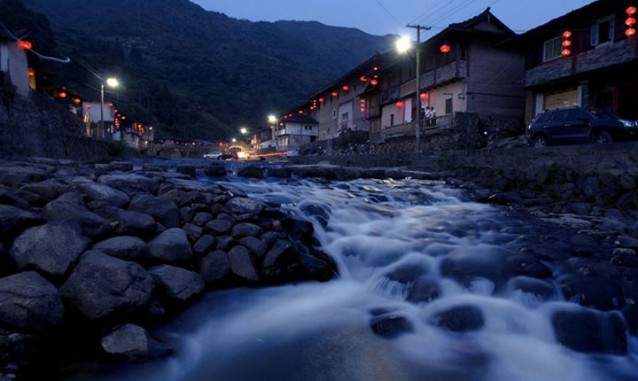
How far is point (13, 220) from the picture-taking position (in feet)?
18.2

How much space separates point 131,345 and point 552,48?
26.3m

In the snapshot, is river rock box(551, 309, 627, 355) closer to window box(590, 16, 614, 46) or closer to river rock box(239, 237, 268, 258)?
river rock box(239, 237, 268, 258)

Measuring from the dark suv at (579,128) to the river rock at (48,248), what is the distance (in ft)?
51.4

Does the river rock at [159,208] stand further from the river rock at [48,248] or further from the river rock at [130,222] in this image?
the river rock at [48,248]

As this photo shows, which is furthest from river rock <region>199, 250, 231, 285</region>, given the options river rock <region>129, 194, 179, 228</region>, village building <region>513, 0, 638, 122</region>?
village building <region>513, 0, 638, 122</region>

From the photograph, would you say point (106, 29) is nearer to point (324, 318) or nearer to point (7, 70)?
point (7, 70)

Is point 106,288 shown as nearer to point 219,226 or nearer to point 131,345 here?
point 131,345

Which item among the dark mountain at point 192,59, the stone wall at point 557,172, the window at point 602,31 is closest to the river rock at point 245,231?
the stone wall at point 557,172

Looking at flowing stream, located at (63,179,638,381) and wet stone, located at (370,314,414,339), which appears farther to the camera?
wet stone, located at (370,314,414,339)

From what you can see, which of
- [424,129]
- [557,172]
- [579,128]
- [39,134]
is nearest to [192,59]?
[424,129]

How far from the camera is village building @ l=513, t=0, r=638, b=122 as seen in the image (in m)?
18.9

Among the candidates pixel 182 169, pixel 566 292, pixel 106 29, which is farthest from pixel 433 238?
pixel 106 29

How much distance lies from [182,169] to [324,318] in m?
10.3

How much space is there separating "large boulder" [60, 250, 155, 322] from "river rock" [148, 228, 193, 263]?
33.9 inches
